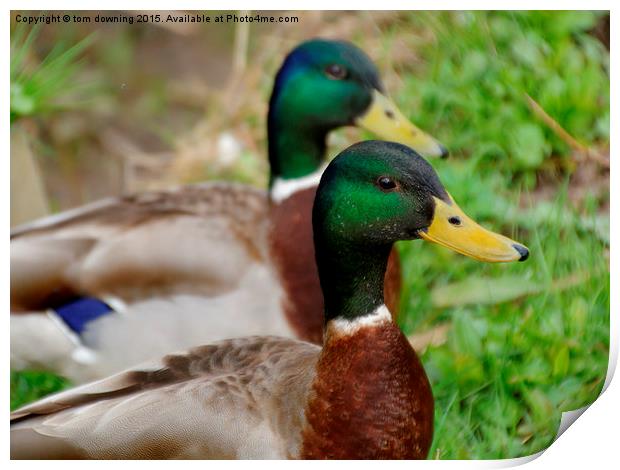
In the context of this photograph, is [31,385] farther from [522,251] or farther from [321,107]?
[522,251]

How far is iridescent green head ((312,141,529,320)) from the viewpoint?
266 centimetres

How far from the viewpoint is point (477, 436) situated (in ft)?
9.88

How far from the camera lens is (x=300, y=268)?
10.6ft

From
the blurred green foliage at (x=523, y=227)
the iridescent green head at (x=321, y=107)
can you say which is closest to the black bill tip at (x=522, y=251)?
the blurred green foliage at (x=523, y=227)

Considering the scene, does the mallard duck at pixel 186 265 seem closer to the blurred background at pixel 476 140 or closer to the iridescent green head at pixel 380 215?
the blurred background at pixel 476 140

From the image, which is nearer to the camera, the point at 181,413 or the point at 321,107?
the point at 181,413

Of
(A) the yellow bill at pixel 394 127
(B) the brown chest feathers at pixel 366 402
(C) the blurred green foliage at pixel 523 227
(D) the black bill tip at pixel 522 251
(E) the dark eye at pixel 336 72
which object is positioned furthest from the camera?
(E) the dark eye at pixel 336 72

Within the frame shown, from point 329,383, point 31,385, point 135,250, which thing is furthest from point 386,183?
point 31,385

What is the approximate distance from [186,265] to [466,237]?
872mm

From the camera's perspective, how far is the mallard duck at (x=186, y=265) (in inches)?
124

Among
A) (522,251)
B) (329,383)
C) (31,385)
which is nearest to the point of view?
(522,251)

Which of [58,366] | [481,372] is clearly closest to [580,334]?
[481,372]

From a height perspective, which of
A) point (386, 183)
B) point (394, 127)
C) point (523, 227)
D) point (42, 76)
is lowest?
point (523, 227)
